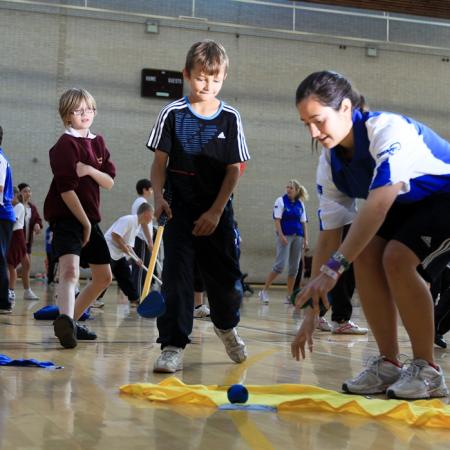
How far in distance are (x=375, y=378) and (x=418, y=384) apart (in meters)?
0.21

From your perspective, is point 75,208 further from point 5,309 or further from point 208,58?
point 5,309

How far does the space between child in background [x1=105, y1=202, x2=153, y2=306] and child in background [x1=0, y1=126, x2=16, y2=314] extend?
141 centimetres

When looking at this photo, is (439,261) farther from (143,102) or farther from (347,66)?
(347,66)

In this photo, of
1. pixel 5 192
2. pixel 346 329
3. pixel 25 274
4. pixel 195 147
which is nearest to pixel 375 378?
pixel 195 147

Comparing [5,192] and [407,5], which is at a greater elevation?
[407,5]

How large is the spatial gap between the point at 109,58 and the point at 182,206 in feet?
39.9

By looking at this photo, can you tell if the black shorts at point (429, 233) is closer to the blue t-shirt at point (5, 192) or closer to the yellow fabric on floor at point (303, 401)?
the yellow fabric on floor at point (303, 401)

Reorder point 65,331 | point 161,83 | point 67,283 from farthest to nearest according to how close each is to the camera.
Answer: point 161,83 → point 67,283 → point 65,331

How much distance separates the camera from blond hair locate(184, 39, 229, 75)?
3.52m

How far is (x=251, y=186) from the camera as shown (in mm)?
16125

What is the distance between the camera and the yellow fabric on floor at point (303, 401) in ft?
7.81

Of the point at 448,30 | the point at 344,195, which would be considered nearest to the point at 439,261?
the point at 344,195

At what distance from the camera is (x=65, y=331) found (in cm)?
420

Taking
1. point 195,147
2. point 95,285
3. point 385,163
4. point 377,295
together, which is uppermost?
point 195,147
